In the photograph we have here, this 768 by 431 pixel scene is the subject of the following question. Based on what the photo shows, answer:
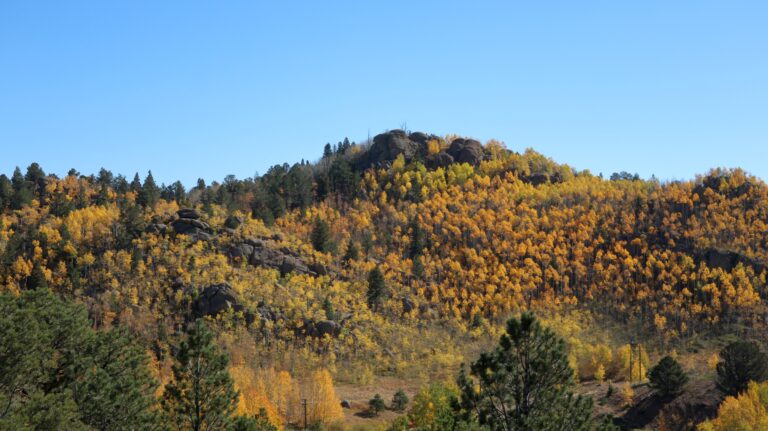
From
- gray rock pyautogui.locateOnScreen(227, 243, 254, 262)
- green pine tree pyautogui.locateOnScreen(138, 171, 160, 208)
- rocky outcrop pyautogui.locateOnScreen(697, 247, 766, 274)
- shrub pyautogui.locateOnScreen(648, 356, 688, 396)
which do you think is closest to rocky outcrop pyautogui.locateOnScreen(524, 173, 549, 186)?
rocky outcrop pyautogui.locateOnScreen(697, 247, 766, 274)

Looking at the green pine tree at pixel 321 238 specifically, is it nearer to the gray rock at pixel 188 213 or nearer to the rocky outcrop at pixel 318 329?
the gray rock at pixel 188 213

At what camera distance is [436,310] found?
130m

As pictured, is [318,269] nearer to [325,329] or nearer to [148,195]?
[325,329]

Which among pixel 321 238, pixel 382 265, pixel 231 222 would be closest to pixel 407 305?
pixel 382 265

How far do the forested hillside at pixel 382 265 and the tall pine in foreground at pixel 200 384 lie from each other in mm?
33662

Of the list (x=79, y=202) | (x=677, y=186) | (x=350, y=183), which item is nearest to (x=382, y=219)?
(x=350, y=183)

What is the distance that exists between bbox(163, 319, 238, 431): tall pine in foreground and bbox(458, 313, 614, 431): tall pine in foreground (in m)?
16.3

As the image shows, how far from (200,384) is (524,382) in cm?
1994

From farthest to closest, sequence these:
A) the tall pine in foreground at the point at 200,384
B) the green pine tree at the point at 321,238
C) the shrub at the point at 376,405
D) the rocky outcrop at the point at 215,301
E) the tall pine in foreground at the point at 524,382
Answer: the green pine tree at the point at 321,238 < the rocky outcrop at the point at 215,301 < the shrub at the point at 376,405 < the tall pine in foreground at the point at 200,384 < the tall pine in foreground at the point at 524,382

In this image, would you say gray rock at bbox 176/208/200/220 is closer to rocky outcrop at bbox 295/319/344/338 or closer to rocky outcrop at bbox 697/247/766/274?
rocky outcrop at bbox 295/319/344/338

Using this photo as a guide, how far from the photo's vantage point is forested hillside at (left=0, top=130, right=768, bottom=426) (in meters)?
104

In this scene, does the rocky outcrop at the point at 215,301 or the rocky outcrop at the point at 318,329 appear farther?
the rocky outcrop at the point at 318,329

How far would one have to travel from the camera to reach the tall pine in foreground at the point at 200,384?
37719mm

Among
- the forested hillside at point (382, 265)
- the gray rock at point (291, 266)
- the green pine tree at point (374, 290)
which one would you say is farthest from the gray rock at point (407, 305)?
the gray rock at point (291, 266)
